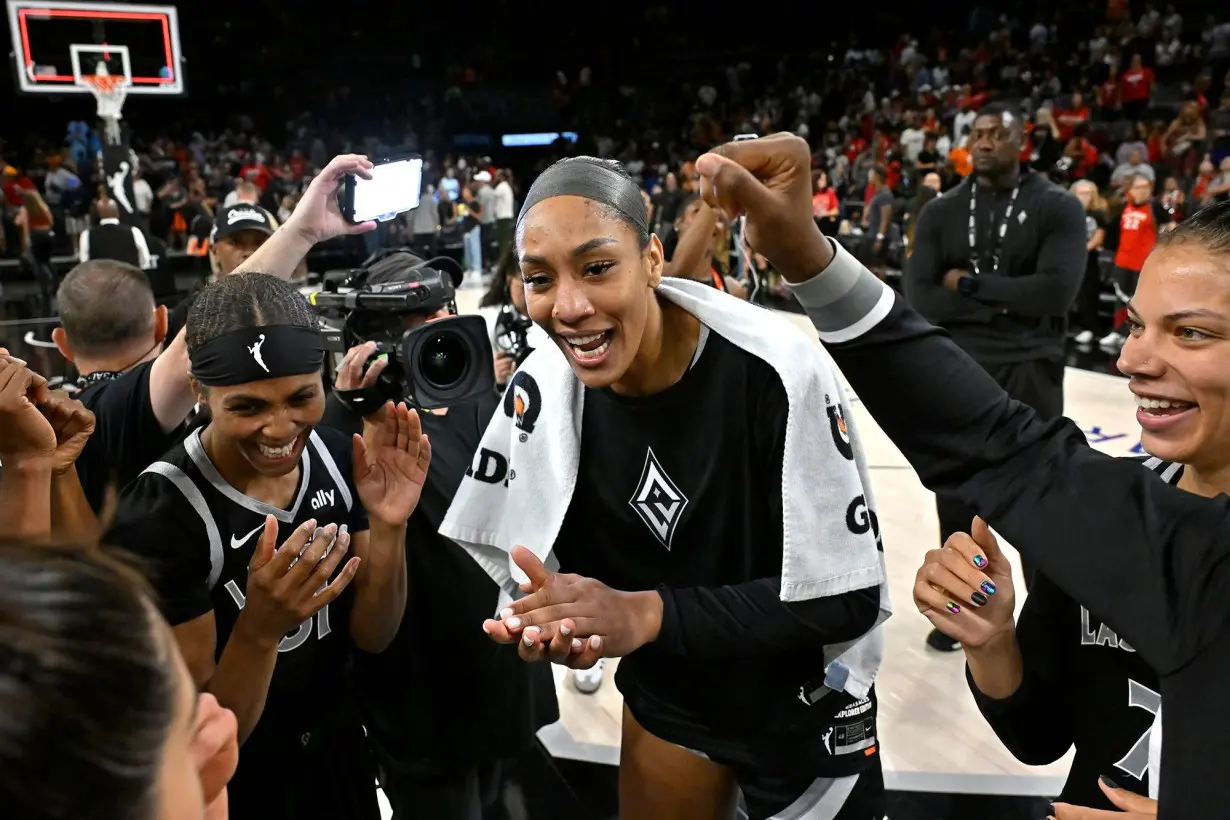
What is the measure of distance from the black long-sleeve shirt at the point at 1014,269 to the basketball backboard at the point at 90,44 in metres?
10.6

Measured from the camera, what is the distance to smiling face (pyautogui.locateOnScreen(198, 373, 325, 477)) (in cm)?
168

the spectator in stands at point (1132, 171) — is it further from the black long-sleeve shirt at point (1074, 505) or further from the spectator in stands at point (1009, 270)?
the black long-sleeve shirt at point (1074, 505)

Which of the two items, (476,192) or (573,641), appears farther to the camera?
(476,192)

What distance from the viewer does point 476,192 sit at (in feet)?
51.2

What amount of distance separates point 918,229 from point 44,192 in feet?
53.7

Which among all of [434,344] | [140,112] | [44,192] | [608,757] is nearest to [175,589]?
[434,344]

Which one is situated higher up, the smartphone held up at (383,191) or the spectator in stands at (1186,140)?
the smartphone held up at (383,191)

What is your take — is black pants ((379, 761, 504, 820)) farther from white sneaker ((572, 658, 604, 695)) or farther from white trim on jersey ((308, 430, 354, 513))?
white sneaker ((572, 658, 604, 695))

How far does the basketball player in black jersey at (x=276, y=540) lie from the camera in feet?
5.05

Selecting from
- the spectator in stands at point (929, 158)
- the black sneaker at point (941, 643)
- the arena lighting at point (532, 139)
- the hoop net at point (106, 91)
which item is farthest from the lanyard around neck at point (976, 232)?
the arena lighting at point (532, 139)

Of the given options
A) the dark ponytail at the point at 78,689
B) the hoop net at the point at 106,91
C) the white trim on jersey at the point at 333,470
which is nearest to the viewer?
the dark ponytail at the point at 78,689

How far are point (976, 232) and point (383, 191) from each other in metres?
2.35

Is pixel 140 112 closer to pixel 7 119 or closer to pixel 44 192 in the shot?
pixel 7 119

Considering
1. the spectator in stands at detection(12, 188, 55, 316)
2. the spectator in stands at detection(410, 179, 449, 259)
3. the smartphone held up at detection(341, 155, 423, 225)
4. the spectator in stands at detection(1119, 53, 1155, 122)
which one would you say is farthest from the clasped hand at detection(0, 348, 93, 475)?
the spectator in stands at detection(1119, 53, 1155, 122)
